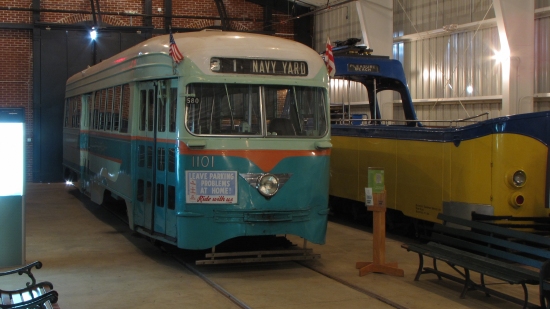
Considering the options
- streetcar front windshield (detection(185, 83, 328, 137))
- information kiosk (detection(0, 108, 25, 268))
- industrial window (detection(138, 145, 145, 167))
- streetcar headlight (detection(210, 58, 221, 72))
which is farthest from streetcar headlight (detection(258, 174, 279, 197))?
information kiosk (detection(0, 108, 25, 268))

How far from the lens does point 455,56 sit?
59.9 feet

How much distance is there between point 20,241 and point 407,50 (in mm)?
14151

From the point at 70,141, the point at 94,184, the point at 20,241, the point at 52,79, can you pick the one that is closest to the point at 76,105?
the point at 70,141

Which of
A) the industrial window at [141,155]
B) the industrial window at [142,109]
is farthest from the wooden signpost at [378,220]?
the industrial window at [142,109]

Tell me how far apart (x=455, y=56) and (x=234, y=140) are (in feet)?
36.3

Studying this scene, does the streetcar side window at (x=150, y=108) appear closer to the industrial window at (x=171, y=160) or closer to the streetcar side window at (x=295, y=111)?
the industrial window at (x=171, y=160)

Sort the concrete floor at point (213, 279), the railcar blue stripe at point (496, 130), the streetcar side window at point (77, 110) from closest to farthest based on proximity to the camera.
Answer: the concrete floor at point (213, 279) → the railcar blue stripe at point (496, 130) → the streetcar side window at point (77, 110)

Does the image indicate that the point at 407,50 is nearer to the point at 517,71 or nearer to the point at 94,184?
the point at 517,71

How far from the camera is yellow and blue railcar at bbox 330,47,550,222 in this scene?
998 centimetres

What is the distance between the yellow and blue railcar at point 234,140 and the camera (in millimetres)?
8734

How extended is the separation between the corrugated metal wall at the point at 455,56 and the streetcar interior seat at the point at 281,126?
8349 mm

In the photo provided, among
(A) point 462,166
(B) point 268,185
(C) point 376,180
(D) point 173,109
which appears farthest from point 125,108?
(A) point 462,166

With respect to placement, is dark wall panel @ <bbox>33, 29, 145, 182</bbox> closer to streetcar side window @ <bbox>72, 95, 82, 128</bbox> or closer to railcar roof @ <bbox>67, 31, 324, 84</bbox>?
streetcar side window @ <bbox>72, 95, 82, 128</bbox>

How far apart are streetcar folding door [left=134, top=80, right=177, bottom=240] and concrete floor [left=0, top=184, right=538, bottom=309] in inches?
26.7
